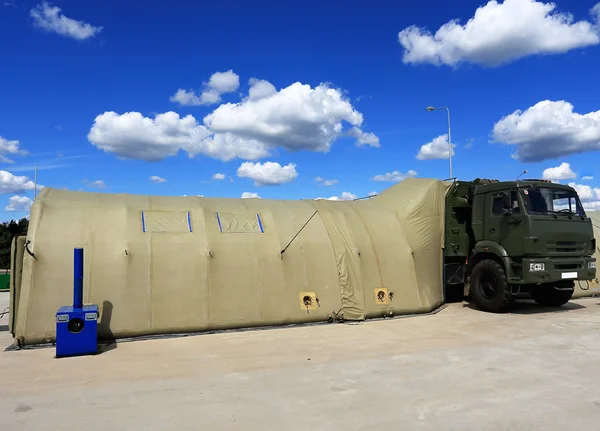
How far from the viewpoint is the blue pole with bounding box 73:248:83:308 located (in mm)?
8922

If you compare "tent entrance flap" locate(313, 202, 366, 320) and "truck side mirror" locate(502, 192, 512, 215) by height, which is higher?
"truck side mirror" locate(502, 192, 512, 215)

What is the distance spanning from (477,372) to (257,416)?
3843 mm

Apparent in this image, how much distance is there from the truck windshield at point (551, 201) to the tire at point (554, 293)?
2.28m

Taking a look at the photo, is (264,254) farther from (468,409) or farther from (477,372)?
(468,409)

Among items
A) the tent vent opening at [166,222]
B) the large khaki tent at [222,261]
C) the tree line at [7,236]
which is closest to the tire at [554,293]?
the large khaki tent at [222,261]

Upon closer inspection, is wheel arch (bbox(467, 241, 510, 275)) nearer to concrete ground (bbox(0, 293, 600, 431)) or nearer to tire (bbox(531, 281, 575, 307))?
tire (bbox(531, 281, 575, 307))

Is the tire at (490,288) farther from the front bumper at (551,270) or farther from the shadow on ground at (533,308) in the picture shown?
the front bumper at (551,270)

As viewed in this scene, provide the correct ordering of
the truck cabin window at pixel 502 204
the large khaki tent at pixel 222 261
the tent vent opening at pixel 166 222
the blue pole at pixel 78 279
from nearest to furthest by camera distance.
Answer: the blue pole at pixel 78 279, the large khaki tent at pixel 222 261, the tent vent opening at pixel 166 222, the truck cabin window at pixel 502 204

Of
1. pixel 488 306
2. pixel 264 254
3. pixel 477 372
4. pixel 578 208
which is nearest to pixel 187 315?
pixel 264 254

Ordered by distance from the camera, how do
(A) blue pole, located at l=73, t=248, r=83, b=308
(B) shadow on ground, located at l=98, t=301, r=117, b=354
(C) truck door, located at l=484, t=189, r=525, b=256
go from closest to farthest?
(A) blue pole, located at l=73, t=248, r=83, b=308
(B) shadow on ground, located at l=98, t=301, r=117, b=354
(C) truck door, located at l=484, t=189, r=525, b=256

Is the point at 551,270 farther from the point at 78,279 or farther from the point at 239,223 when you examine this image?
the point at 78,279

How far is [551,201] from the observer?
13.0 metres

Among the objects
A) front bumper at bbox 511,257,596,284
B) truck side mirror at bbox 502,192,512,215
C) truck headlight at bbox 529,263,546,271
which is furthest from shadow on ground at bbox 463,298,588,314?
truck side mirror at bbox 502,192,512,215

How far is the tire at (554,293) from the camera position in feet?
45.1
